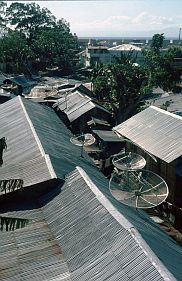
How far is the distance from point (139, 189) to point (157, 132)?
8.89 m

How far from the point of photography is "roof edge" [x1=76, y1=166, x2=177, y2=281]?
11.5m

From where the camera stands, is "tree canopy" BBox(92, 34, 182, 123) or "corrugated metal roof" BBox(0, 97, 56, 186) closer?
"corrugated metal roof" BBox(0, 97, 56, 186)

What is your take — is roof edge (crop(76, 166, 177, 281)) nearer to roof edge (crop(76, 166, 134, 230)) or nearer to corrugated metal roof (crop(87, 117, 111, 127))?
roof edge (crop(76, 166, 134, 230))

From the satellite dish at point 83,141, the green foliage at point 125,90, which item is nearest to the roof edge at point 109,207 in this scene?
the satellite dish at point 83,141

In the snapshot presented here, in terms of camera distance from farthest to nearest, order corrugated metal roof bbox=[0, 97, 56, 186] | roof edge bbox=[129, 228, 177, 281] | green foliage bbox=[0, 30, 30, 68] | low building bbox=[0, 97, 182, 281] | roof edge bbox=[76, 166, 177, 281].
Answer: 1. green foliage bbox=[0, 30, 30, 68]
2. corrugated metal roof bbox=[0, 97, 56, 186]
3. low building bbox=[0, 97, 182, 281]
4. roof edge bbox=[76, 166, 177, 281]
5. roof edge bbox=[129, 228, 177, 281]

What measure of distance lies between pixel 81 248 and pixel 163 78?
4841 cm

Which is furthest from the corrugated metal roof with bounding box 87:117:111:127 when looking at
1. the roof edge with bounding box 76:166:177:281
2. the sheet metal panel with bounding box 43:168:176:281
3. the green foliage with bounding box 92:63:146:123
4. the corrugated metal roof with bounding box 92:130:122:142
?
the roof edge with bounding box 76:166:177:281

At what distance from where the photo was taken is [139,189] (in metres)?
18.8

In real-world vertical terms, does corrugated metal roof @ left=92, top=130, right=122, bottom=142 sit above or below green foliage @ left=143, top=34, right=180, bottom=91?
below

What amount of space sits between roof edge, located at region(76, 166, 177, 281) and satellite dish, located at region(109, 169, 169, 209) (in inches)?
43.8

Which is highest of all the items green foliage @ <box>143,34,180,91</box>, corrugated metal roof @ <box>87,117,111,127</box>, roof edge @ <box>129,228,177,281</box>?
roof edge @ <box>129,228,177,281</box>

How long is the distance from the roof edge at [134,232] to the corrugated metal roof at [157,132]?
734 cm

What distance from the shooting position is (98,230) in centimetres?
1497

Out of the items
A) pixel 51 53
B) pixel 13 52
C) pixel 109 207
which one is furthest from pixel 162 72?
pixel 109 207
